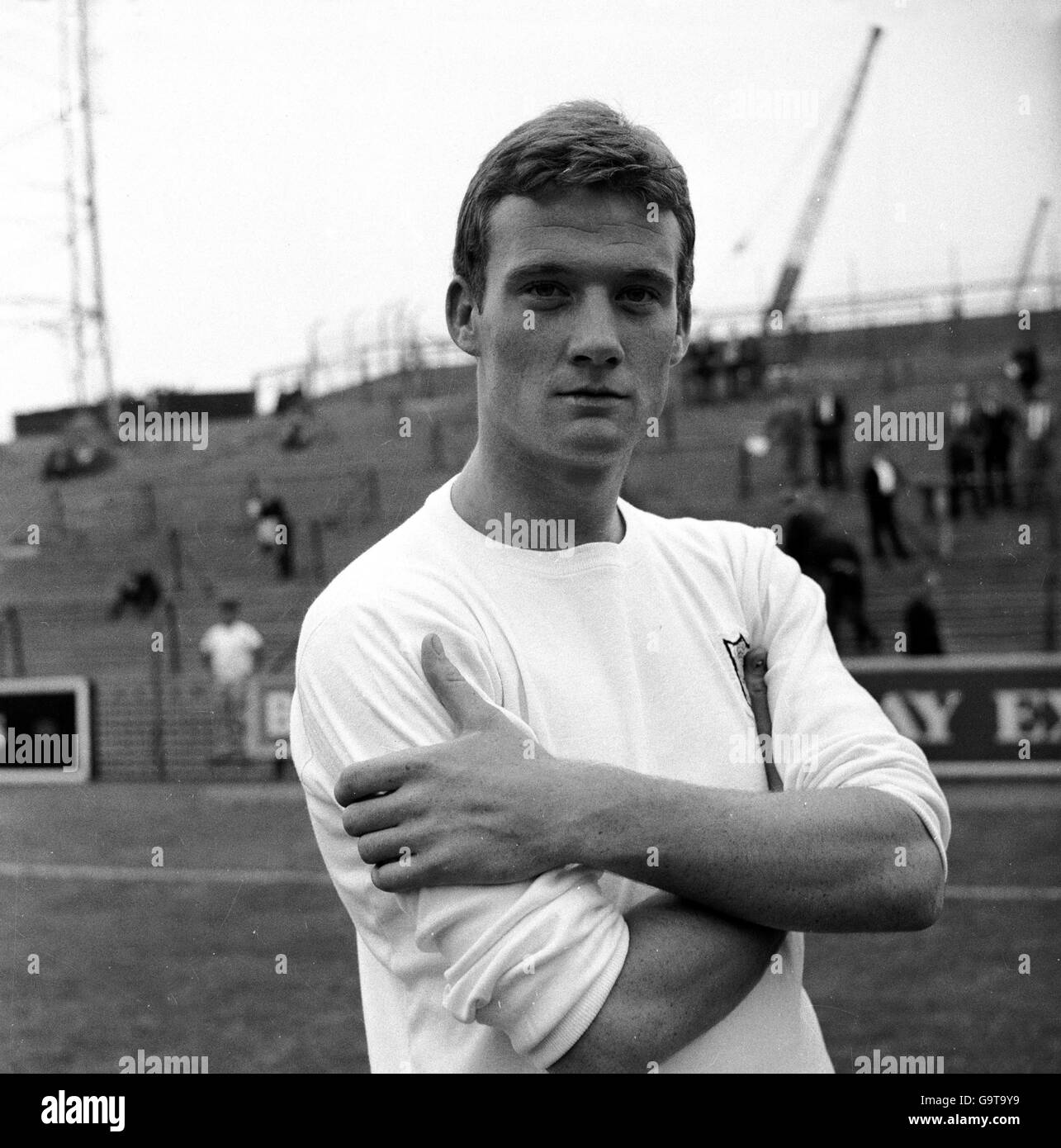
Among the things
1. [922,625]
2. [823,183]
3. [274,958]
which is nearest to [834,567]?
[922,625]

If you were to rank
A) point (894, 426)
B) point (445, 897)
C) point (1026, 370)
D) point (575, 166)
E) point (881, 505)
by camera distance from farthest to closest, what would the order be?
point (1026, 370) → point (881, 505) → point (894, 426) → point (575, 166) → point (445, 897)

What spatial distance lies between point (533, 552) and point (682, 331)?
1.28 feet

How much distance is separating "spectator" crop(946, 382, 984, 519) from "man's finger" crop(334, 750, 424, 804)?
Answer: 14012mm

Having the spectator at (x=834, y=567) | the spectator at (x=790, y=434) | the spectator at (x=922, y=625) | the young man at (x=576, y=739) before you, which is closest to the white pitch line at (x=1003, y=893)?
the spectator at (x=922, y=625)

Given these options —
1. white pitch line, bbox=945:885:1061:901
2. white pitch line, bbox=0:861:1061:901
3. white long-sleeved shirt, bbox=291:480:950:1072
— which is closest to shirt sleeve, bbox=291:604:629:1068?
white long-sleeved shirt, bbox=291:480:950:1072

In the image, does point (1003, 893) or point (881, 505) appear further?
point (881, 505)

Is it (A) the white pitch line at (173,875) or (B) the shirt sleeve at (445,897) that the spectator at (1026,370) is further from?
(B) the shirt sleeve at (445,897)

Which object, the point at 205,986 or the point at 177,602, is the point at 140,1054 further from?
the point at 177,602

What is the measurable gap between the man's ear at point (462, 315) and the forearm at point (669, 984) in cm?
77

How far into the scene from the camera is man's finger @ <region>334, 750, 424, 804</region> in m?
1.58

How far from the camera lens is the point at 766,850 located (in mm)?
1630

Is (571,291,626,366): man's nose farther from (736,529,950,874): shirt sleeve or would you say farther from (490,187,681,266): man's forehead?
(736,529,950,874): shirt sleeve

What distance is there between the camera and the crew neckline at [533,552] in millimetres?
1758

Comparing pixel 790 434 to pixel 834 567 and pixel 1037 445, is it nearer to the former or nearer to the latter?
pixel 1037 445
